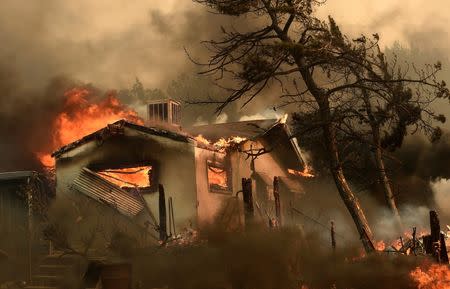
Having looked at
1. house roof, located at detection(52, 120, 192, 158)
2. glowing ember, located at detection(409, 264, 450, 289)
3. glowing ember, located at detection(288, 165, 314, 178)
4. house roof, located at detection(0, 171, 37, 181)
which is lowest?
glowing ember, located at detection(409, 264, 450, 289)

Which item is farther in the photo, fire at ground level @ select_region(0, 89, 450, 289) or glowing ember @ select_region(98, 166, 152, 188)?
glowing ember @ select_region(98, 166, 152, 188)

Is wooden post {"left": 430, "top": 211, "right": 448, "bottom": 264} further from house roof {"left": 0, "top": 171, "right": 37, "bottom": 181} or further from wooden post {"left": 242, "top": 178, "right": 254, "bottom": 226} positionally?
house roof {"left": 0, "top": 171, "right": 37, "bottom": 181}

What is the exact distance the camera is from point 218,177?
2464 cm

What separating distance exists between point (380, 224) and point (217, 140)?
A: 1058 centimetres

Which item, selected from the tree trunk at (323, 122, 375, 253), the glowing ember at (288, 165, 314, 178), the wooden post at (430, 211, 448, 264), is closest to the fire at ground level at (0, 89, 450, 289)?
the wooden post at (430, 211, 448, 264)

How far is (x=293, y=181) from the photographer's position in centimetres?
3055

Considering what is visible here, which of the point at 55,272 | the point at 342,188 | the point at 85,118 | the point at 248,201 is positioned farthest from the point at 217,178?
the point at 55,272

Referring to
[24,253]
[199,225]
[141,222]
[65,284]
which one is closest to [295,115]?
[199,225]

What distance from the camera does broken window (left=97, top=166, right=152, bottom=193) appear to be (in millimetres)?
22453

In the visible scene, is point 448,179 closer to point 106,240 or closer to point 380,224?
point 380,224

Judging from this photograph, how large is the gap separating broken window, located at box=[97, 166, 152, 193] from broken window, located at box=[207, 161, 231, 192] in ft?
8.68

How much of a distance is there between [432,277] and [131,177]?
1320 cm

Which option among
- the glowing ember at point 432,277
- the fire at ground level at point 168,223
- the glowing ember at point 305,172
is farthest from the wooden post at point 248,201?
the glowing ember at point 305,172

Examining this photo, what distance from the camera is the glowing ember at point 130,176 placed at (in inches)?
890
